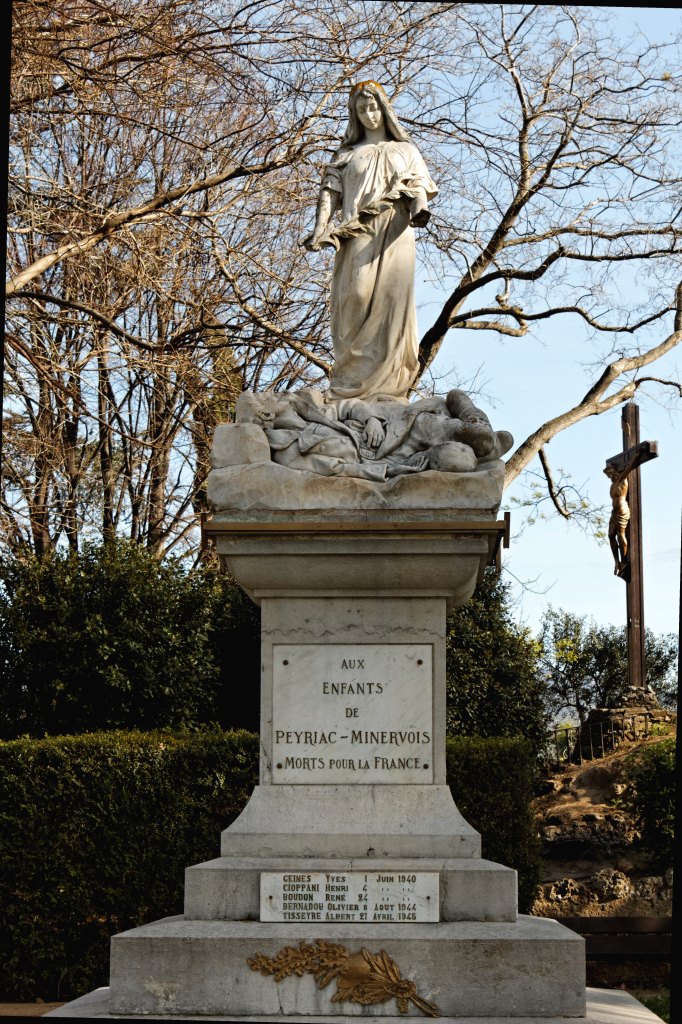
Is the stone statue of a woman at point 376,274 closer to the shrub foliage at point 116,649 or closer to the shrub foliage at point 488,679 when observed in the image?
the shrub foliage at point 116,649

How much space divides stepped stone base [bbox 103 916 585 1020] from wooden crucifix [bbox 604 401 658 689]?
43.6 feet

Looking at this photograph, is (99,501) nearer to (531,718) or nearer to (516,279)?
(516,279)

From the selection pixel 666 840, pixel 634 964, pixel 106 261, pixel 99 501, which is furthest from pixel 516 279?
pixel 634 964

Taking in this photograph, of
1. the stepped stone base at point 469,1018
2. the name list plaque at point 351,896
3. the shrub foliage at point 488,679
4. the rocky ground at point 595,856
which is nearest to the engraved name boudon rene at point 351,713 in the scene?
the name list plaque at point 351,896

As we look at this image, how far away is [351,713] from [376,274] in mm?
2549

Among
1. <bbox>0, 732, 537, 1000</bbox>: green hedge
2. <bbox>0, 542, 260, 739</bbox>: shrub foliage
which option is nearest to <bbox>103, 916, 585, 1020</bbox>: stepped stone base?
<bbox>0, 732, 537, 1000</bbox>: green hedge

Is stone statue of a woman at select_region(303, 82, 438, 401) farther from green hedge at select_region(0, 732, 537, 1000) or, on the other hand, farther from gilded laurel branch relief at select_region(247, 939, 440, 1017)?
green hedge at select_region(0, 732, 537, 1000)

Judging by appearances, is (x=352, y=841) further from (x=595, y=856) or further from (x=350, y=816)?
(x=595, y=856)

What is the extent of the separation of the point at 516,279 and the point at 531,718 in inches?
292

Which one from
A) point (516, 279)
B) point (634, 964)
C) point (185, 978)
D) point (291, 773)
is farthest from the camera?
point (516, 279)

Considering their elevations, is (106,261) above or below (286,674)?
above

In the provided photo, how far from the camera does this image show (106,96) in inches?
633

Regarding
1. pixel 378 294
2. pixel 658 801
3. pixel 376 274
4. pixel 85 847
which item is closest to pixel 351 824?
pixel 378 294

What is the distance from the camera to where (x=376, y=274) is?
7.58 m
